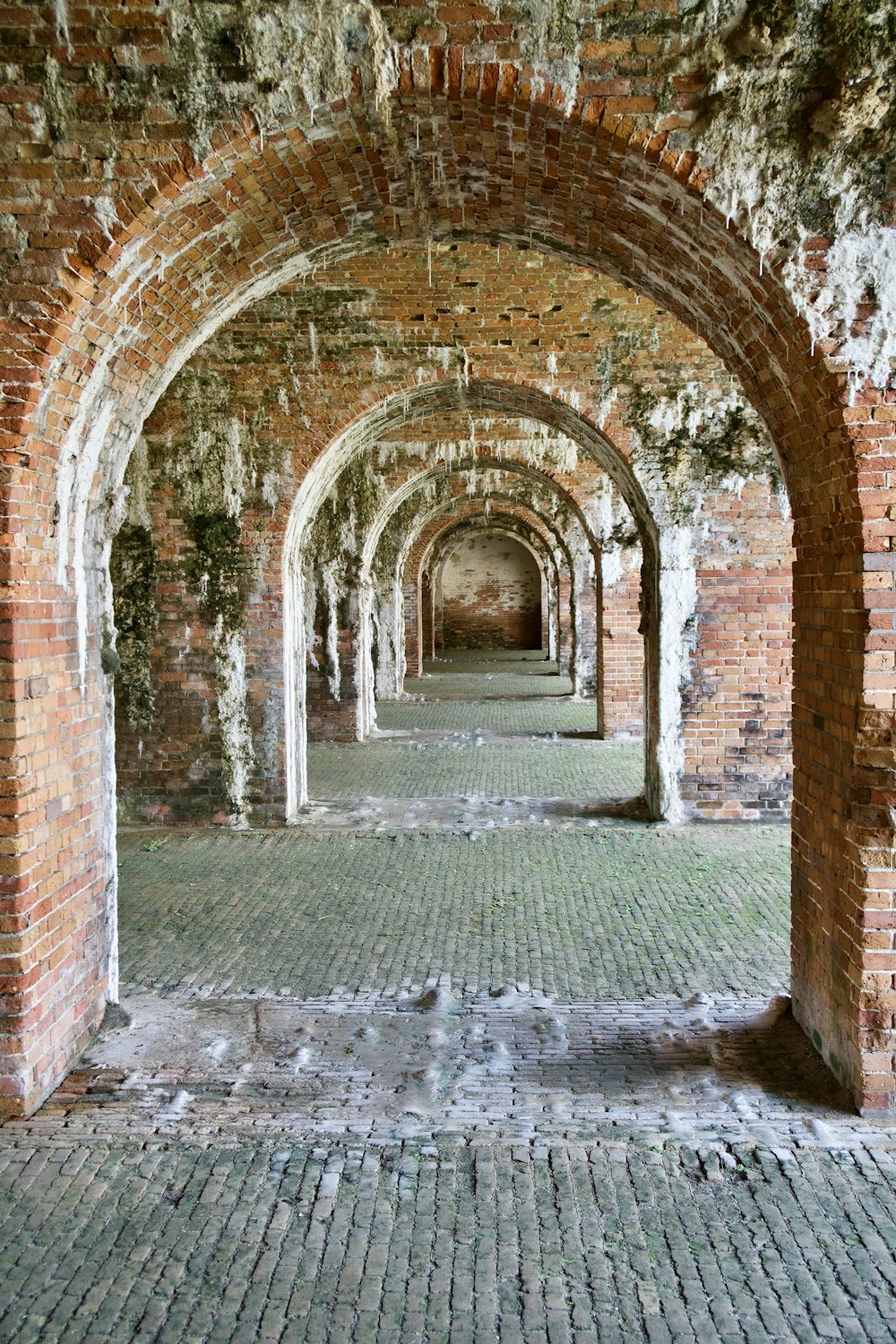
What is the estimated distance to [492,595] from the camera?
33.8 m

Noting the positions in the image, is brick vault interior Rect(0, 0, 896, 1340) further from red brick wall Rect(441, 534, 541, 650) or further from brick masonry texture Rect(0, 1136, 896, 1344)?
red brick wall Rect(441, 534, 541, 650)

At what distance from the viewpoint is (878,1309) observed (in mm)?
2848

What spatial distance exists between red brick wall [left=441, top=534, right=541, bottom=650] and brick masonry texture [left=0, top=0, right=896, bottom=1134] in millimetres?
28489

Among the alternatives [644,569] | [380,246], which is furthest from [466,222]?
[644,569]

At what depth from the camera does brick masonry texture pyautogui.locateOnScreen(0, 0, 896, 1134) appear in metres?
3.63

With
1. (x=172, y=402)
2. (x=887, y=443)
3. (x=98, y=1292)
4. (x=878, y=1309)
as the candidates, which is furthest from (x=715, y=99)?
(x=172, y=402)

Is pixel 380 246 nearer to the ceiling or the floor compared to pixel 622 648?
nearer to the ceiling

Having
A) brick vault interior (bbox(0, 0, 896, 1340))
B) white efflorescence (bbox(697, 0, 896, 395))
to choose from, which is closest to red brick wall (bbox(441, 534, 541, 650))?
brick vault interior (bbox(0, 0, 896, 1340))

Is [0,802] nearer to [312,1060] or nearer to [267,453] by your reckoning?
[312,1060]

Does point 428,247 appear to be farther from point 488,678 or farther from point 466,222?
point 488,678

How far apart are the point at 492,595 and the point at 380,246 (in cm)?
2863

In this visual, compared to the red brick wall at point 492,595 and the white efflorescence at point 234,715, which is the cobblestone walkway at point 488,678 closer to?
the red brick wall at point 492,595

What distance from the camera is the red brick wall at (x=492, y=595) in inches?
1325

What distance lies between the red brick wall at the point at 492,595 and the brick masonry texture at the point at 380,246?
1122 inches
